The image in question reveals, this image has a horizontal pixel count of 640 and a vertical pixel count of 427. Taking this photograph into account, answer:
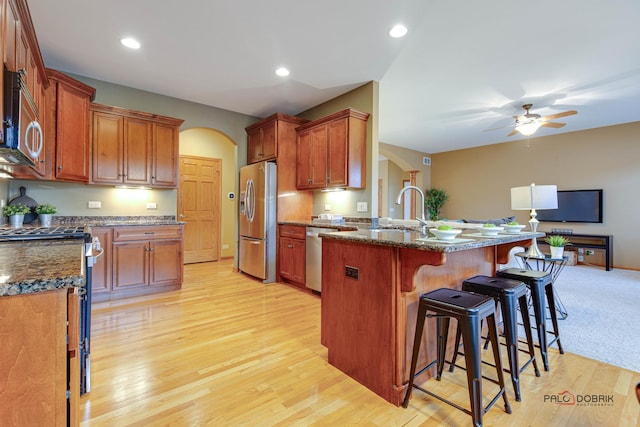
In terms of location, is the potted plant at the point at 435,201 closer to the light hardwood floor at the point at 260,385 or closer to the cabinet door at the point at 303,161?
the cabinet door at the point at 303,161

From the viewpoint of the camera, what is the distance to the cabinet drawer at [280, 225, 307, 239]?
3984 mm

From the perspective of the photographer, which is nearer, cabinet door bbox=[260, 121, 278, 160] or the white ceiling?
the white ceiling

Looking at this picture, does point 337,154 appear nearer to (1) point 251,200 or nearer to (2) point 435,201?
(1) point 251,200

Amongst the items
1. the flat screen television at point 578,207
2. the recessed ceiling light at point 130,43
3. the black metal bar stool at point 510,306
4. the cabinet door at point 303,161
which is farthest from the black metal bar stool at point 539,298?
the flat screen television at point 578,207

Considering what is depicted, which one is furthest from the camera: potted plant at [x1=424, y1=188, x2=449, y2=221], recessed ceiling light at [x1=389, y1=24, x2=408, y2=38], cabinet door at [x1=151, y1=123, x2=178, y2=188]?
potted plant at [x1=424, y1=188, x2=449, y2=221]

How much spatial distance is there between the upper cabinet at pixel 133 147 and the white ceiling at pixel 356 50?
486mm

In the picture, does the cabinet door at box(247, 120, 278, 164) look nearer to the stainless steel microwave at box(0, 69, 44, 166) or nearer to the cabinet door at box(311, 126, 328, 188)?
the cabinet door at box(311, 126, 328, 188)

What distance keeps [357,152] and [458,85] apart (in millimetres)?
1689

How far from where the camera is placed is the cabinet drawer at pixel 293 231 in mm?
3984

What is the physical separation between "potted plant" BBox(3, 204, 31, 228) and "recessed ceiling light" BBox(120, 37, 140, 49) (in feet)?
6.42

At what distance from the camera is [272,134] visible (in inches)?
176

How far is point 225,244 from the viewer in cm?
633

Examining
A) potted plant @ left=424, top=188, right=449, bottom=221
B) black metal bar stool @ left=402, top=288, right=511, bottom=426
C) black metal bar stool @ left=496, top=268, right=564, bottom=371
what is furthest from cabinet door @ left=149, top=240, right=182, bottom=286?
potted plant @ left=424, top=188, right=449, bottom=221

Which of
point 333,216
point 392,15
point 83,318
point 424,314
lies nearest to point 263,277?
point 333,216
